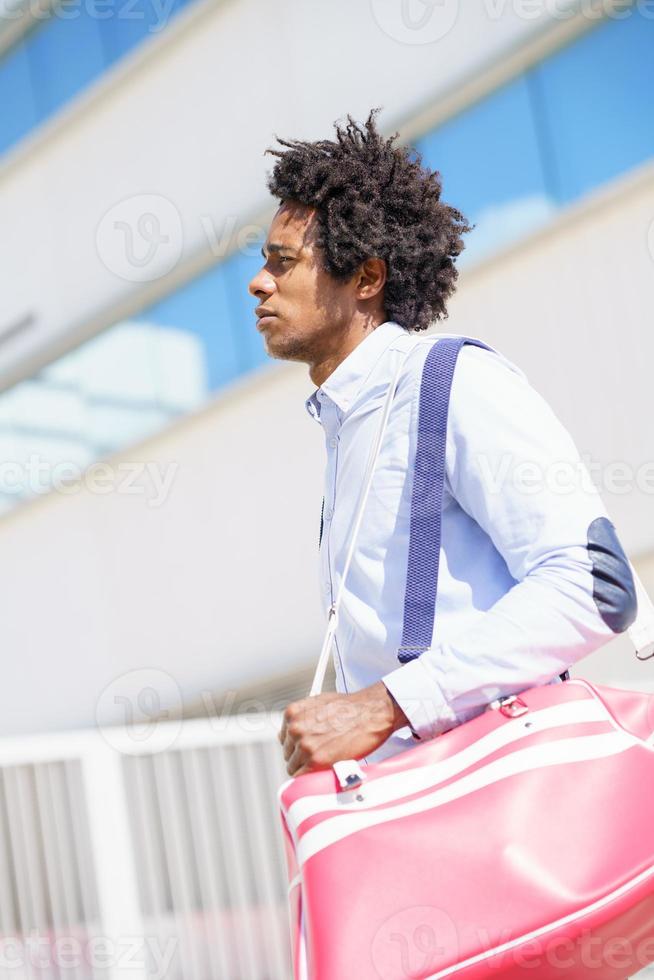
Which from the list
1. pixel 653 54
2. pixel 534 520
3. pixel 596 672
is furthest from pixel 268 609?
pixel 534 520

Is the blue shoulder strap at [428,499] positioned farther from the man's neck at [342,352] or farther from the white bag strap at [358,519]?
the man's neck at [342,352]

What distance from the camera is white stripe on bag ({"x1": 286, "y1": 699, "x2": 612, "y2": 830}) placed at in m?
1.53

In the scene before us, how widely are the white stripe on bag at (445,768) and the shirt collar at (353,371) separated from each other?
67 cm

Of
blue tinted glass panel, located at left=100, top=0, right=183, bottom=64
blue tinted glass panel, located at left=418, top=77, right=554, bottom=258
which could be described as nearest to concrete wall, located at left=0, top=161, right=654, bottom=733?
blue tinted glass panel, located at left=418, top=77, right=554, bottom=258

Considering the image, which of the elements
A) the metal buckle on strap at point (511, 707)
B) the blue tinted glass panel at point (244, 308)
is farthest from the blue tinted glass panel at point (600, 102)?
the metal buckle on strap at point (511, 707)

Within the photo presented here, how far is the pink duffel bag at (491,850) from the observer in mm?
1414

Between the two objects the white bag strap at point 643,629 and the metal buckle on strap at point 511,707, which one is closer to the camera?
the metal buckle on strap at point 511,707

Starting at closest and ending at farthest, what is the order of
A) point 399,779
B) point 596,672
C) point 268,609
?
point 399,779 < point 596,672 < point 268,609

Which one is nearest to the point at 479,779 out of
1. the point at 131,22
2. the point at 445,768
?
the point at 445,768

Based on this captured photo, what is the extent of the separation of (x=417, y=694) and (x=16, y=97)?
11788mm

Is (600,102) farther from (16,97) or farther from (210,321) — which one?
(16,97)

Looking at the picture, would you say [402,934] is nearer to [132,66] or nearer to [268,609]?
[268,609]

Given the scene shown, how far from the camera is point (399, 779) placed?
155cm

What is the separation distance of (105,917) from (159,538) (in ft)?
19.0
